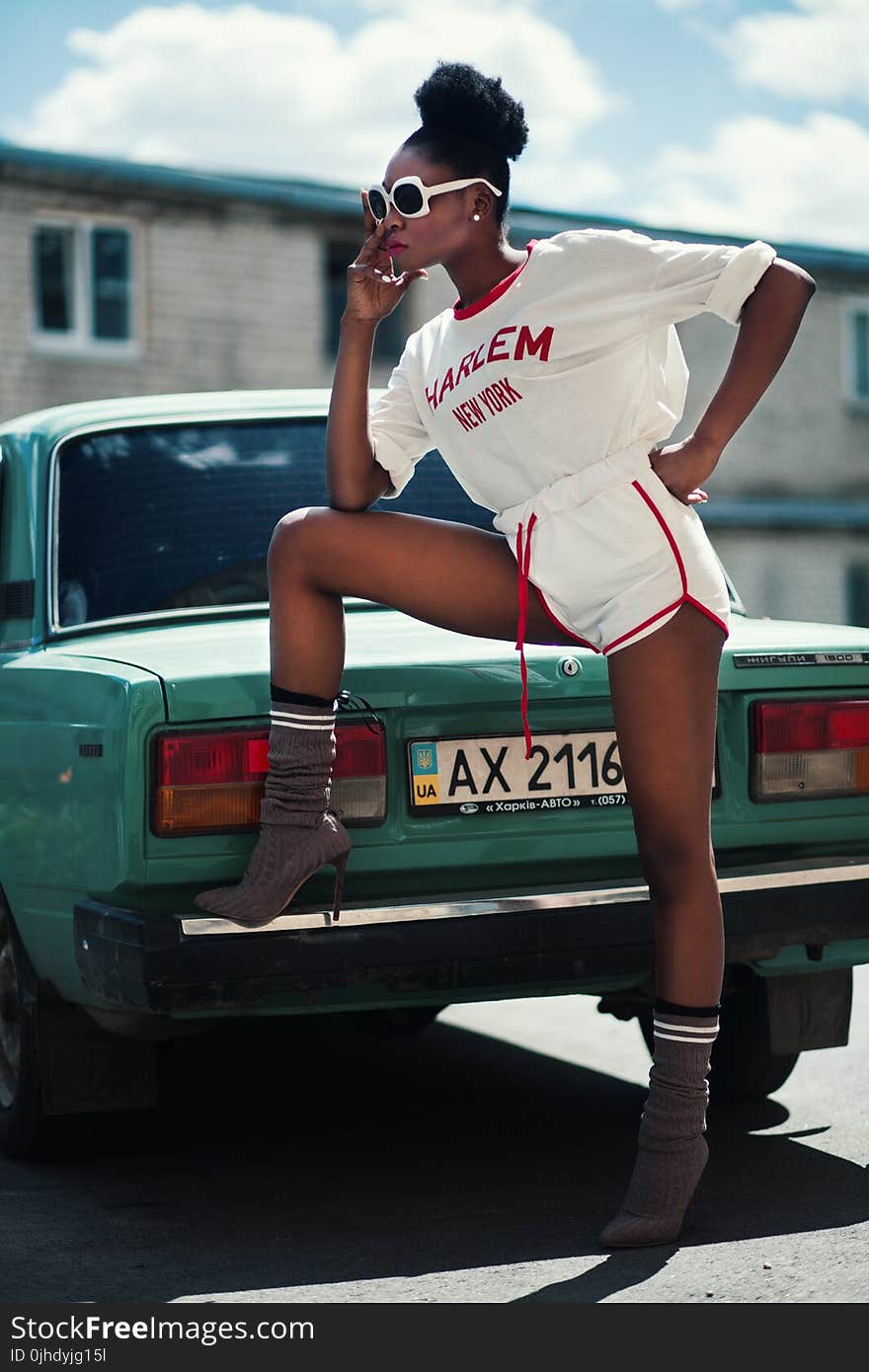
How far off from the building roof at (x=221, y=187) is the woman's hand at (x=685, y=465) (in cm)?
1827

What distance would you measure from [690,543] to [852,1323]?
1.39m

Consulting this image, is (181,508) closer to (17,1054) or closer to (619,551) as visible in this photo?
(17,1054)

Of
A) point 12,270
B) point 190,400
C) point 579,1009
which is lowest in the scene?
point 579,1009

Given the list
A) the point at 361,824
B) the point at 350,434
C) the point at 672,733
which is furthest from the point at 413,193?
the point at 361,824

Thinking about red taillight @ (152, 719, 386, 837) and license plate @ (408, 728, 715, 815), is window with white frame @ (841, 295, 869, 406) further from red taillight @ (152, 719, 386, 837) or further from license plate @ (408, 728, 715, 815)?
red taillight @ (152, 719, 386, 837)

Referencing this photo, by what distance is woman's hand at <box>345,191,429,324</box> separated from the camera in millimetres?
3693

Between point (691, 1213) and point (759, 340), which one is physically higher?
point (759, 340)

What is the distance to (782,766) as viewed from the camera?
13.8 feet

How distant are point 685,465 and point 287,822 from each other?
1015mm

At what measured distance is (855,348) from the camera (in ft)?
88.9

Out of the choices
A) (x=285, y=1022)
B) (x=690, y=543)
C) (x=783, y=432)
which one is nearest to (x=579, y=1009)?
(x=285, y=1022)

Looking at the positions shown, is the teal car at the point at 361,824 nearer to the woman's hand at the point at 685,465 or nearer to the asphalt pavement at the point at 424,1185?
the asphalt pavement at the point at 424,1185

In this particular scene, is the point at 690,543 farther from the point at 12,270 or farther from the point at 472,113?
the point at 12,270

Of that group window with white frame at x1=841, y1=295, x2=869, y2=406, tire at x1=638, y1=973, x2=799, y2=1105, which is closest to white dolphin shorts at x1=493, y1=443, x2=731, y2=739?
tire at x1=638, y1=973, x2=799, y2=1105
